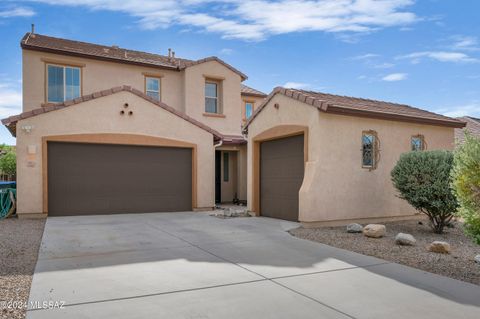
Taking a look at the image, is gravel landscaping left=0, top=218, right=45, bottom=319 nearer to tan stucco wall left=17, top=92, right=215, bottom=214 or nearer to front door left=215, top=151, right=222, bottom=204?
tan stucco wall left=17, top=92, right=215, bottom=214

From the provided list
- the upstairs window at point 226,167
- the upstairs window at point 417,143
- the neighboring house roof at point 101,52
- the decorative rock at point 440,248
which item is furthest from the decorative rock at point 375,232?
the neighboring house roof at point 101,52

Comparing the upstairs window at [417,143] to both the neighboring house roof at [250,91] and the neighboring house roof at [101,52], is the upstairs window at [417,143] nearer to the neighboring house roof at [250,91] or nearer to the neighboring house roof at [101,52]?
the neighboring house roof at [101,52]

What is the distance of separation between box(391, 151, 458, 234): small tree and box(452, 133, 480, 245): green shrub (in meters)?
4.13

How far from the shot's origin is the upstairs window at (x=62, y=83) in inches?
676

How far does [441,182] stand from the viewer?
984 centimetres

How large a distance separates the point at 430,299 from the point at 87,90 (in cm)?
1711

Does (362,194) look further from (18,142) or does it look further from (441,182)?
(18,142)

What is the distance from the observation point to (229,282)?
5.39m

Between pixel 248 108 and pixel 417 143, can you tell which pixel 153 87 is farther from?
pixel 417 143

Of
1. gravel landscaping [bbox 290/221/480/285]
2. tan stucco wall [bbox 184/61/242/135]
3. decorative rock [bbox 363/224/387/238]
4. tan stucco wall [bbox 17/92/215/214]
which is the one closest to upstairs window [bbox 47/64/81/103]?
tan stucco wall [bbox 17/92/215/214]

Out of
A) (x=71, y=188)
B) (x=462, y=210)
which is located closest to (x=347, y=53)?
(x=462, y=210)

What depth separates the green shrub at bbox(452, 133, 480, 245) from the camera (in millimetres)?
5691

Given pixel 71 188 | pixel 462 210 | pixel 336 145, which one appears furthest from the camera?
pixel 71 188

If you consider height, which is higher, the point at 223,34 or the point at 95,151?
the point at 223,34
